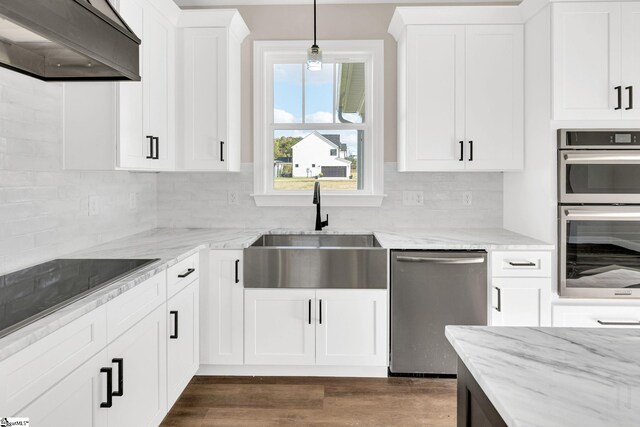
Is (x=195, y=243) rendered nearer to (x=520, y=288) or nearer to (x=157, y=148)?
(x=157, y=148)

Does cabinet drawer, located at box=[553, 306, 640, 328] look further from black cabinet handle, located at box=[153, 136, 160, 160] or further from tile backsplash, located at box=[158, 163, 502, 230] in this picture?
black cabinet handle, located at box=[153, 136, 160, 160]

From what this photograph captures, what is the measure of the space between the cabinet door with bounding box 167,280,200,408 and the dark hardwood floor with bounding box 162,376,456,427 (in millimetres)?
171

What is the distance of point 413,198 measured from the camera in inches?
134

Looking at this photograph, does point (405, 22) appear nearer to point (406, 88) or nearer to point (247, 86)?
point (406, 88)

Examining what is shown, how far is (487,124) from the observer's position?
117 inches

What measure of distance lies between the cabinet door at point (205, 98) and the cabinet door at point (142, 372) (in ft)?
4.23

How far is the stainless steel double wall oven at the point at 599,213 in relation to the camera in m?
2.49

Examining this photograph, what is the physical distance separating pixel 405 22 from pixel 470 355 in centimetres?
263

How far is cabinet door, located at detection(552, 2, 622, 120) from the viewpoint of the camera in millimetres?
2539

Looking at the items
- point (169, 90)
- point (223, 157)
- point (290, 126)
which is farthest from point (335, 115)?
point (169, 90)

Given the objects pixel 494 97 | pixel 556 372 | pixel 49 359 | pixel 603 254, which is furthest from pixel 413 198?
pixel 49 359

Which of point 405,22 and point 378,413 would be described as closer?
point 378,413

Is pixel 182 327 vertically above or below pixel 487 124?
below

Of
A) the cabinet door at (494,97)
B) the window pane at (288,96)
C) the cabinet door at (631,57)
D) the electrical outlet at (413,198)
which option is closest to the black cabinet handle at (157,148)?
the window pane at (288,96)
